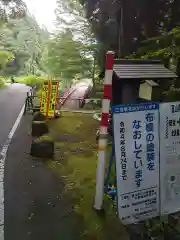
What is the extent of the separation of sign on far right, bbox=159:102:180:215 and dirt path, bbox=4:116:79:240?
1.28m

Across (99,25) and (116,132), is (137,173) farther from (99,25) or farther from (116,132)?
(99,25)

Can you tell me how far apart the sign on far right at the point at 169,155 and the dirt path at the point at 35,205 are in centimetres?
128

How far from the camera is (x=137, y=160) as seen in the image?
3254mm

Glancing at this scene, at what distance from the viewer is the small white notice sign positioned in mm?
3154

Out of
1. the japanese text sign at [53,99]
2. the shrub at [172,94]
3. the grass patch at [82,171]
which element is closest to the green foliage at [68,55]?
the japanese text sign at [53,99]

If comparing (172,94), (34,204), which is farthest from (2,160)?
(172,94)

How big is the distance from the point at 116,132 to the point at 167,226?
1.51 metres

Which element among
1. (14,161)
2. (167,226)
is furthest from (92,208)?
(14,161)

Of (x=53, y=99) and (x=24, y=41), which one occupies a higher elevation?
(x=24, y=41)

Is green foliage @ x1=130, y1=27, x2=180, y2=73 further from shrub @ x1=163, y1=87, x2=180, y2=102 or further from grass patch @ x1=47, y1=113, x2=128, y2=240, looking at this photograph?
grass patch @ x1=47, y1=113, x2=128, y2=240

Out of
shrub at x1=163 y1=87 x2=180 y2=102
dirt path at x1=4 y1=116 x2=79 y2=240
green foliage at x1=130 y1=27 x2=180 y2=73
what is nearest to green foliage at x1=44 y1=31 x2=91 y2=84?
green foliage at x1=130 y1=27 x2=180 y2=73

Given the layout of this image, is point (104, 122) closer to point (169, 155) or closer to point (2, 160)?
point (169, 155)

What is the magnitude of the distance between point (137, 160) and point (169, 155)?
47 cm

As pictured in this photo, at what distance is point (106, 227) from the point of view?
137 inches
